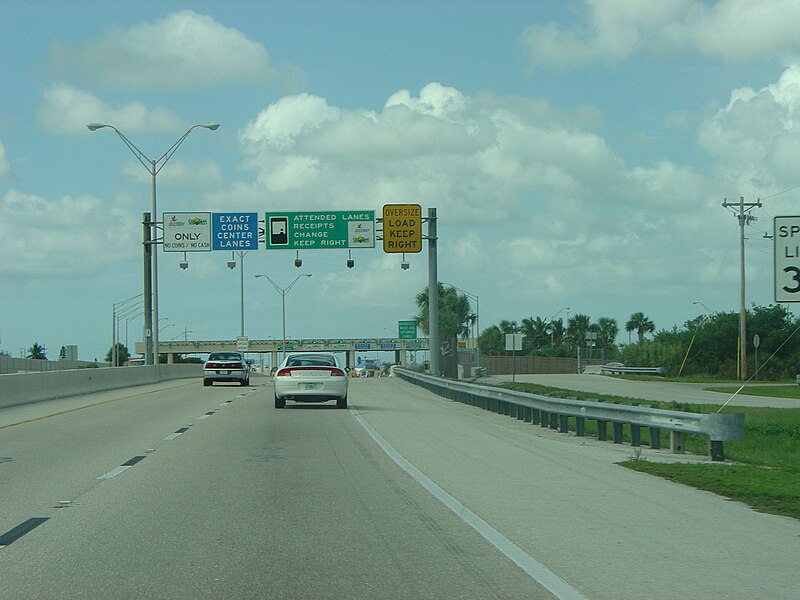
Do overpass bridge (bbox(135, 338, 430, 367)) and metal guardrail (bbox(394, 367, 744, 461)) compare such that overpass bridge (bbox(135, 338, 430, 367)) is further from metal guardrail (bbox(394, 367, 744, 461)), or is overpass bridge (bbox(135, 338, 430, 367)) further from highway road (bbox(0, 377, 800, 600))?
highway road (bbox(0, 377, 800, 600))

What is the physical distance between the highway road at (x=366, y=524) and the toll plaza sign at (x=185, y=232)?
32920 mm

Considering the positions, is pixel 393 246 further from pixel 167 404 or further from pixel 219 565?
pixel 219 565

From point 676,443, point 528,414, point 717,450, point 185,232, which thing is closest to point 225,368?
point 185,232

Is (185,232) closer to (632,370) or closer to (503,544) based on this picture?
(632,370)

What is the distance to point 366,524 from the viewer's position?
1023 centimetres

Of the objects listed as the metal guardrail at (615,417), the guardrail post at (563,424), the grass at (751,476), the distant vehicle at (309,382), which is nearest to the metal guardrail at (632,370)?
the metal guardrail at (615,417)

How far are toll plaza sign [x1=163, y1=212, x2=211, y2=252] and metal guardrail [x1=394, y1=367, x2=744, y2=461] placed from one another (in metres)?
22.2

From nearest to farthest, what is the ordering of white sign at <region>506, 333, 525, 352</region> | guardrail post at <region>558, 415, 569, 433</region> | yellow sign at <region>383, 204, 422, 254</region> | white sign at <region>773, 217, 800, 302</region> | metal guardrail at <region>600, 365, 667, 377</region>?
white sign at <region>773, 217, 800, 302</region>
guardrail post at <region>558, 415, 569, 433</region>
white sign at <region>506, 333, 525, 352</region>
yellow sign at <region>383, 204, 422, 254</region>
metal guardrail at <region>600, 365, 667, 377</region>

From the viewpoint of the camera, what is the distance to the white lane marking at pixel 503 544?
745 centimetres

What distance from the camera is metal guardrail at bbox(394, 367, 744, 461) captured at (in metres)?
15.8

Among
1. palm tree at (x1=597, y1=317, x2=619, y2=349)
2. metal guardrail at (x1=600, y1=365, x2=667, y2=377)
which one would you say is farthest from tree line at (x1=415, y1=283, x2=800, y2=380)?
palm tree at (x1=597, y1=317, x2=619, y2=349)

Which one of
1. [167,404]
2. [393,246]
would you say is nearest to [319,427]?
[167,404]

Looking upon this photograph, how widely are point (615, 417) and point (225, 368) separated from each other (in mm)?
31864

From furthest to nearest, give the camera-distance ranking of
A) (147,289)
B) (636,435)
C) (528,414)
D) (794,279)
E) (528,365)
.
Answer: (528,365) → (147,289) → (528,414) → (636,435) → (794,279)
